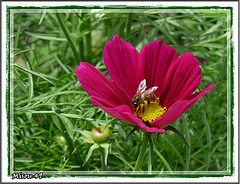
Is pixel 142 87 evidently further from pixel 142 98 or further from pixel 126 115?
pixel 126 115

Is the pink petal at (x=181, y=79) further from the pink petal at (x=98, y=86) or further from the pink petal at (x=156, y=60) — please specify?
the pink petal at (x=98, y=86)

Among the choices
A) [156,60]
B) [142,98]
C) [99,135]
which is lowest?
[99,135]

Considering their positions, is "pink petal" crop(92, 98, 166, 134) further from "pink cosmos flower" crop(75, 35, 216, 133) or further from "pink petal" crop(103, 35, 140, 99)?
"pink petal" crop(103, 35, 140, 99)

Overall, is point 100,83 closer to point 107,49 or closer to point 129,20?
point 107,49

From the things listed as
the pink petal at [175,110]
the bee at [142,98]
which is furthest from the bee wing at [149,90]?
the pink petal at [175,110]

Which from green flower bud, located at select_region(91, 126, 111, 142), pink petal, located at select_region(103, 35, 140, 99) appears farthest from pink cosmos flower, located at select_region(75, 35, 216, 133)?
green flower bud, located at select_region(91, 126, 111, 142)

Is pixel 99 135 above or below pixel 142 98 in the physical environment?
below

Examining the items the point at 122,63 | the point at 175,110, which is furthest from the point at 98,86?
the point at 175,110
